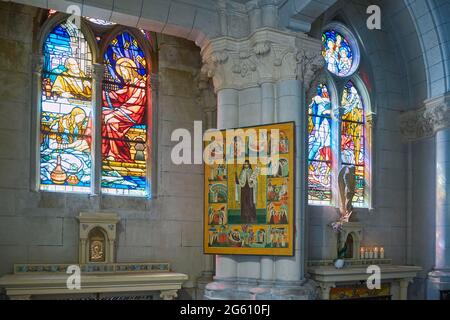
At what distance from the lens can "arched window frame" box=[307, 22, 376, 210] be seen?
492 inches

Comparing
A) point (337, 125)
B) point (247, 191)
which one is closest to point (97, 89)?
point (247, 191)

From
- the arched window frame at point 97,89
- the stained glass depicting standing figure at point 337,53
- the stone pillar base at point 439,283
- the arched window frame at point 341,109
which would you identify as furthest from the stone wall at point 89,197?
the stone pillar base at point 439,283

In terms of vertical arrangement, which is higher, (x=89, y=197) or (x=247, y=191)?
(x=247, y=191)

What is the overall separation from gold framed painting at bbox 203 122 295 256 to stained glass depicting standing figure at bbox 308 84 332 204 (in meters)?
3.41

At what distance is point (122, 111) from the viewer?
10750 millimetres

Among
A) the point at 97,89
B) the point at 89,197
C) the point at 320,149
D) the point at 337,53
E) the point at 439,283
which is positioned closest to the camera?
the point at 89,197

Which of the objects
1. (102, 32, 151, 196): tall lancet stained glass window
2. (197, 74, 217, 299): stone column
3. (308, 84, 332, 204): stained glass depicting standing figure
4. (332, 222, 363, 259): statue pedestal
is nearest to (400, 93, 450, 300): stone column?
(332, 222, 363, 259): statue pedestal

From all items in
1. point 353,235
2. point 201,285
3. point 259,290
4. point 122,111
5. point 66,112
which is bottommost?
point 201,285

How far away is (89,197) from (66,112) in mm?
1633

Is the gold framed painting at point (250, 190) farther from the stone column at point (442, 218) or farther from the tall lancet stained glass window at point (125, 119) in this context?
the stone column at point (442, 218)

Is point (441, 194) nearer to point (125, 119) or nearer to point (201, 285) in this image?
point (201, 285)

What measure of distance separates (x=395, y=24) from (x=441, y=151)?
3349 mm

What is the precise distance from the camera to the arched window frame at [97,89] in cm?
975

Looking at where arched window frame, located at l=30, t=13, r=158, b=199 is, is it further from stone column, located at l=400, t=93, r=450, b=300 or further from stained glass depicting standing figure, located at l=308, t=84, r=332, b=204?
stone column, located at l=400, t=93, r=450, b=300
